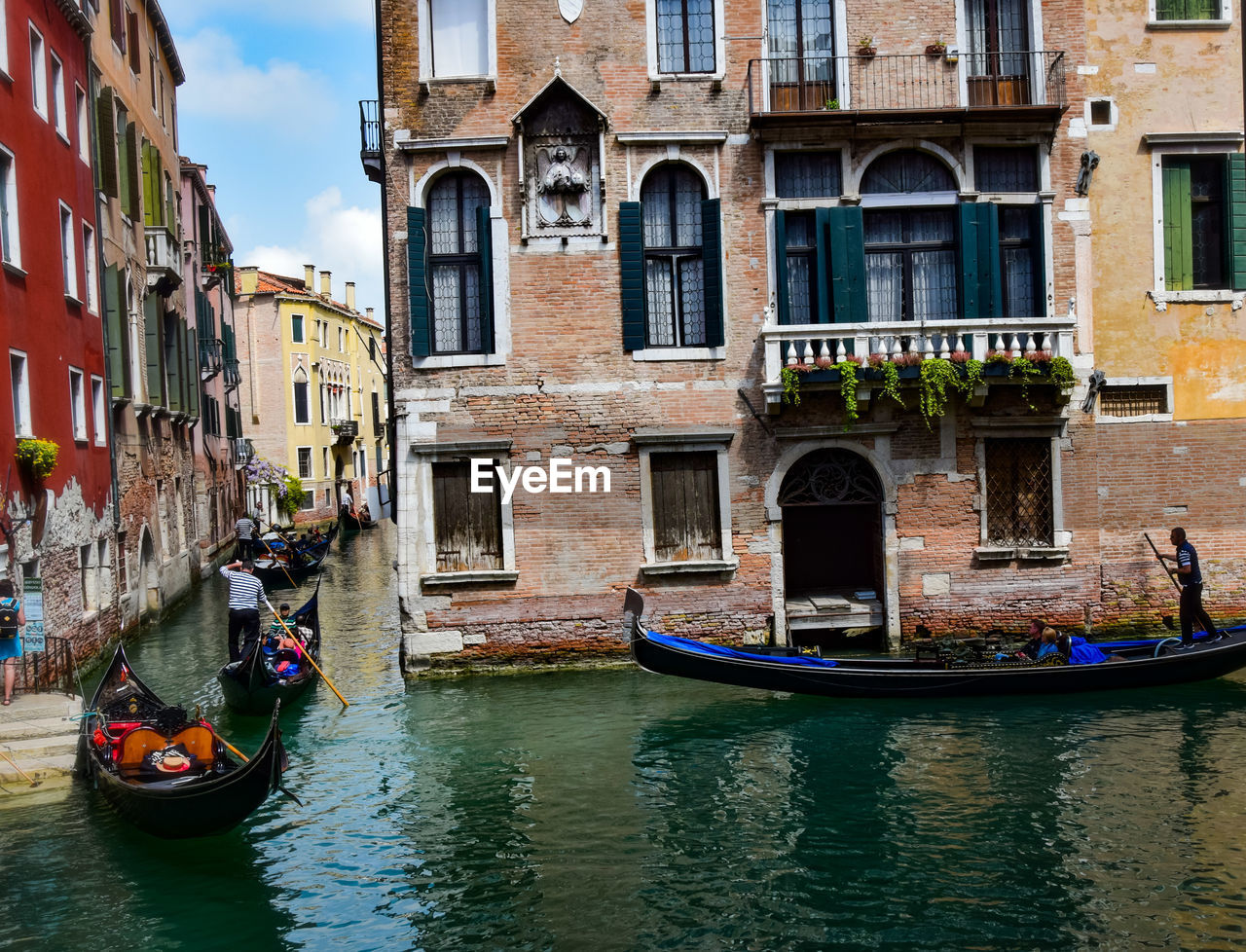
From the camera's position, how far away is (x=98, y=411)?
14.9 metres

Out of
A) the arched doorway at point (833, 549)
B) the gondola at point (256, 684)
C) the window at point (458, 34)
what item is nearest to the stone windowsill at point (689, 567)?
the arched doorway at point (833, 549)

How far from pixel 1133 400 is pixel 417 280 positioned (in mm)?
8107

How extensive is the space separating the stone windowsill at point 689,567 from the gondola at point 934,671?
4.98 ft

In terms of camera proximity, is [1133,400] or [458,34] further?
[1133,400]

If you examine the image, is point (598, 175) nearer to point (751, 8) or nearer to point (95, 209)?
point (751, 8)

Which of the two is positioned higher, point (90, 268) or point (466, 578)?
point (90, 268)

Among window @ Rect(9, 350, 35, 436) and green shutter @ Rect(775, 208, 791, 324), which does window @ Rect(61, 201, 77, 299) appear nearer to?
window @ Rect(9, 350, 35, 436)

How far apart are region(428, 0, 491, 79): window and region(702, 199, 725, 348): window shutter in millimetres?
2796

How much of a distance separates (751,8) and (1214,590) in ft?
27.4

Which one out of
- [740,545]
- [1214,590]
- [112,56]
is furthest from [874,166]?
[112,56]

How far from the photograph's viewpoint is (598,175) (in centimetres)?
1229

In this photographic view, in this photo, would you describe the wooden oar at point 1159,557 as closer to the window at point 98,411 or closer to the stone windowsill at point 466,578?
the stone windowsill at point 466,578

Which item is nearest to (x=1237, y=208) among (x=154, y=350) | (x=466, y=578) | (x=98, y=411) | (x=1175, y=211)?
(x=1175, y=211)

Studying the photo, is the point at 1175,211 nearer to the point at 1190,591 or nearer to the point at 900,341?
the point at 900,341
